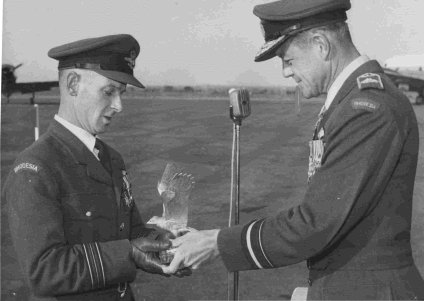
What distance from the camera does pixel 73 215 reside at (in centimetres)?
224

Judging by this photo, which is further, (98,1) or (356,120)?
(98,1)

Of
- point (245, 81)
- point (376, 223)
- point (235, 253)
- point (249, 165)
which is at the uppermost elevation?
point (245, 81)

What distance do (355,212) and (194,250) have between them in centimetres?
74

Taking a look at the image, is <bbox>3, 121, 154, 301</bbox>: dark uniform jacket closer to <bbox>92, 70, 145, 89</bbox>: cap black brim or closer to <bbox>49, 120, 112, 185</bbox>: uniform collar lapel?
<bbox>49, 120, 112, 185</bbox>: uniform collar lapel

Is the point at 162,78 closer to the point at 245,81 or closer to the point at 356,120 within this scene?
the point at 245,81

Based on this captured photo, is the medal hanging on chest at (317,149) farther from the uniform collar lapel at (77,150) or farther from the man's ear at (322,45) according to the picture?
the uniform collar lapel at (77,150)

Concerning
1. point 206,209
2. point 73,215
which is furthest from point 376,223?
point 206,209

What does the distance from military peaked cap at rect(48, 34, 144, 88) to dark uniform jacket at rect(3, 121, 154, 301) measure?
0.29 m

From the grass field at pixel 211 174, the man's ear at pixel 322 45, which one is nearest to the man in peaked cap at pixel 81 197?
the man's ear at pixel 322 45

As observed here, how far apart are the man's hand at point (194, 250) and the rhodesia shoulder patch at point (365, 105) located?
2.53 feet

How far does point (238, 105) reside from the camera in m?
3.25

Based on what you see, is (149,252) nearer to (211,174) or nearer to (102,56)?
(102,56)

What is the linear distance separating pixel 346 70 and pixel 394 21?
1.85m

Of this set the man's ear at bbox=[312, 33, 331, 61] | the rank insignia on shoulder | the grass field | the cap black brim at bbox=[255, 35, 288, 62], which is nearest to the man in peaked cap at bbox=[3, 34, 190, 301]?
the cap black brim at bbox=[255, 35, 288, 62]
